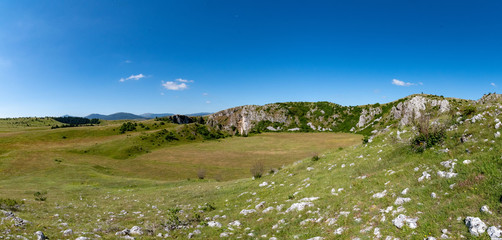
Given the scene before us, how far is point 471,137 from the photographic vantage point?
12719mm

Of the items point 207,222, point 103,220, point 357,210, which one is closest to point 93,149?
point 103,220

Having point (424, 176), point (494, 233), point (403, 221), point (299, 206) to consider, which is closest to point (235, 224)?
point (299, 206)

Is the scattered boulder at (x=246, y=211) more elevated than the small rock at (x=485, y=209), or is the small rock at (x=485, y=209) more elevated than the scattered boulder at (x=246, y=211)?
the small rock at (x=485, y=209)

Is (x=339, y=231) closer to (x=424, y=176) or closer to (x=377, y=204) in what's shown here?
(x=377, y=204)

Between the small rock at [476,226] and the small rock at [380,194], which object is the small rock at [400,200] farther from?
the small rock at [476,226]

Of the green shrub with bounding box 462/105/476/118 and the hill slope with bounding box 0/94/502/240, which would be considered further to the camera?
the green shrub with bounding box 462/105/476/118

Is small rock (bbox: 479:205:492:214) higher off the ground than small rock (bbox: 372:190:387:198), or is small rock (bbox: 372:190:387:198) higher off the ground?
small rock (bbox: 479:205:492:214)

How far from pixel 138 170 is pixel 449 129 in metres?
68.0

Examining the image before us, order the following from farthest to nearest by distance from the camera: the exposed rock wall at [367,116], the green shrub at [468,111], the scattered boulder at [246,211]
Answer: the exposed rock wall at [367,116]
the green shrub at [468,111]
the scattered boulder at [246,211]

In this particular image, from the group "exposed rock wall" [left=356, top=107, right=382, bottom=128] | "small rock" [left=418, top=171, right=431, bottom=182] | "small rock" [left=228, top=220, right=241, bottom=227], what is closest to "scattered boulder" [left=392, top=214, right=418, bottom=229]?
"small rock" [left=418, top=171, right=431, bottom=182]

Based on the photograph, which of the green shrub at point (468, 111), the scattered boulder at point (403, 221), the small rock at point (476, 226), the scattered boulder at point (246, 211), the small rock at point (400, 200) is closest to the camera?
the small rock at point (476, 226)

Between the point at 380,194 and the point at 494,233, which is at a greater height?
the point at 494,233

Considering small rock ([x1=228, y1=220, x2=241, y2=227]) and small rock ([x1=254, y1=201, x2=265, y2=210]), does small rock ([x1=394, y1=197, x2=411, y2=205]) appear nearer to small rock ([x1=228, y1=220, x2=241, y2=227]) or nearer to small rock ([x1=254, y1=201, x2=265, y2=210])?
small rock ([x1=228, y1=220, x2=241, y2=227])

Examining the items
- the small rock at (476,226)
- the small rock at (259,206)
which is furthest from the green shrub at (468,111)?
the small rock at (259,206)
